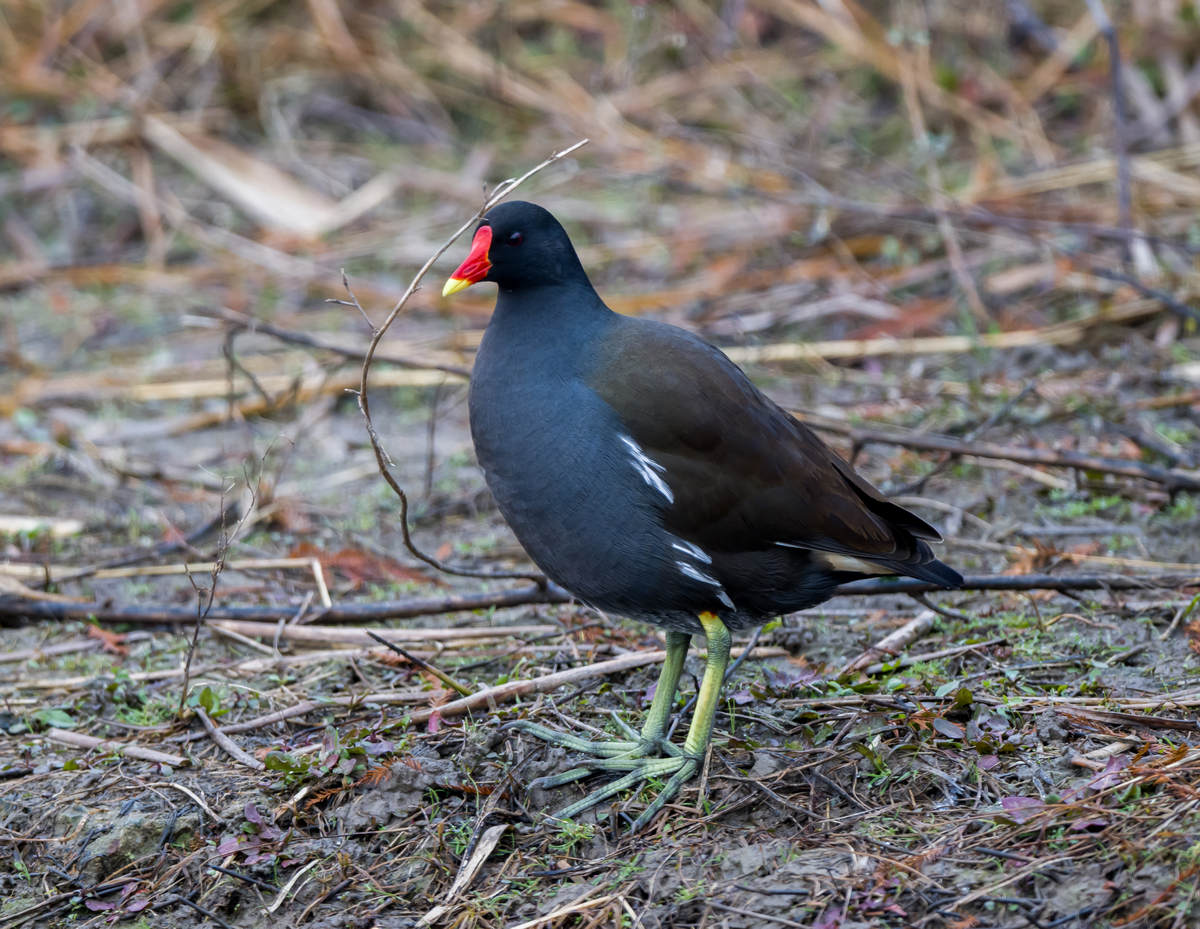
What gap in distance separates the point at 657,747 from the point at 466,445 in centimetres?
271

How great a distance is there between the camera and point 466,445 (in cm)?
569

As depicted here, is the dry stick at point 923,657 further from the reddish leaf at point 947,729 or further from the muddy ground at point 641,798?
the reddish leaf at point 947,729

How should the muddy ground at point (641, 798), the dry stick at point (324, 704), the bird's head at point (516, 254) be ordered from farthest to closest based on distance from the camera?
the dry stick at point (324, 704) < the bird's head at point (516, 254) < the muddy ground at point (641, 798)

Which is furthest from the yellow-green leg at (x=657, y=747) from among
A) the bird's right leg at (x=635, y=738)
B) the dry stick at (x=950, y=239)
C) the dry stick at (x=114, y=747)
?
the dry stick at (x=950, y=239)

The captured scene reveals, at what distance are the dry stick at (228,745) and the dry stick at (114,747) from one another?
0.35ft

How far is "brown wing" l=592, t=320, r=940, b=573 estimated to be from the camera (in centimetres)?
302

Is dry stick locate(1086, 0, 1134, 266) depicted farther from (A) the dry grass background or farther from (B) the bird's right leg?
(B) the bird's right leg

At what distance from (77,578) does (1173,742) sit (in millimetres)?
3332

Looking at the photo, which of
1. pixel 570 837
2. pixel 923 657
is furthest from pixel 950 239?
pixel 570 837

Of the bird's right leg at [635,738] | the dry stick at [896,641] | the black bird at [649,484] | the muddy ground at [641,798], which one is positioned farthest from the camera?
the dry stick at [896,641]

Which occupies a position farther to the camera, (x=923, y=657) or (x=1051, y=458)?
(x=1051, y=458)

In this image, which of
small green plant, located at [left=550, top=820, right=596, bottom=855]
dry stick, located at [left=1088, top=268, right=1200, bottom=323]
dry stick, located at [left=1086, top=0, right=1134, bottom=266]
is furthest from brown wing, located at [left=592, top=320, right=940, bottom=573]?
dry stick, located at [left=1086, top=0, right=1134, bottom=266]

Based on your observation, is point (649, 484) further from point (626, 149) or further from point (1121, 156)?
point (626, 149)

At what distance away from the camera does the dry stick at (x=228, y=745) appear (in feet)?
10.6
